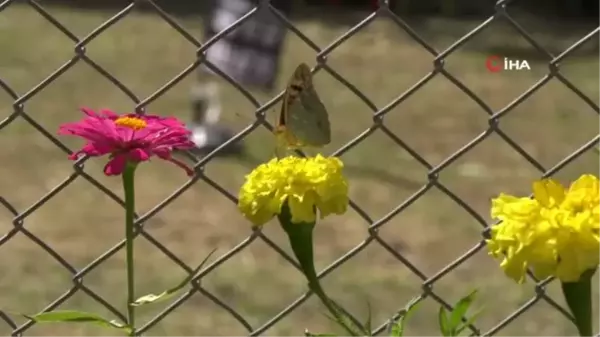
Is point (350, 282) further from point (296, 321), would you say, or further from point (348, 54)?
point (348, 54)

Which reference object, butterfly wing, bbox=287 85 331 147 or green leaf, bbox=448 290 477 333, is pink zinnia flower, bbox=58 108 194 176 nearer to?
butterfly wing, bbox=287 85 331 147

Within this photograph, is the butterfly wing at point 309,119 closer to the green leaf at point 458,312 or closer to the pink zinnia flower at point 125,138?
the pink zinnia flower at point 125,138

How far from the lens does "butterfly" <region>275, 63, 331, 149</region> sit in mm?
1205

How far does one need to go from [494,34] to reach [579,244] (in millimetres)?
6373

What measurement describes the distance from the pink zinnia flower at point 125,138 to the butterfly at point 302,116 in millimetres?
112

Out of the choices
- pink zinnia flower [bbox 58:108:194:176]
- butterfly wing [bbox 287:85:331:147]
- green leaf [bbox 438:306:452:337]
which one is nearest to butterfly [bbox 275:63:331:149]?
butterfly wing [bbox 287:85:331:147]

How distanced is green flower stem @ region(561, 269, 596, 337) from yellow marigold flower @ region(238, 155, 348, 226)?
0.23 m

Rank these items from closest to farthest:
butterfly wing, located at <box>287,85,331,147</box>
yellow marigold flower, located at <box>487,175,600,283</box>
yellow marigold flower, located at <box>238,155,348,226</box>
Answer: yellow marigold flower, located at <box>487,175,600,283</box>
yellow marigold flower, located at <box>238,155,348,226</box>
butterfly wing, located at <box>287,85,331,147</box>

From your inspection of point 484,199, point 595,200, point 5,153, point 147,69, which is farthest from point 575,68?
point 595,200

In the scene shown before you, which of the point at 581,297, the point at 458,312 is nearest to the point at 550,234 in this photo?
the point at 581,297

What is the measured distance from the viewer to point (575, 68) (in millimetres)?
6234

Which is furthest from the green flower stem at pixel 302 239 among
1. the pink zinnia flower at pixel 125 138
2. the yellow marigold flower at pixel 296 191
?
the pink zinnia flower at pixel 125 138

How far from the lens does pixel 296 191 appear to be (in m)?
1.11

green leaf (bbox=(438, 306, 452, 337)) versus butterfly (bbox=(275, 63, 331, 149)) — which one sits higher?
butterfly (bbox=(275, 63, 331, 149))
